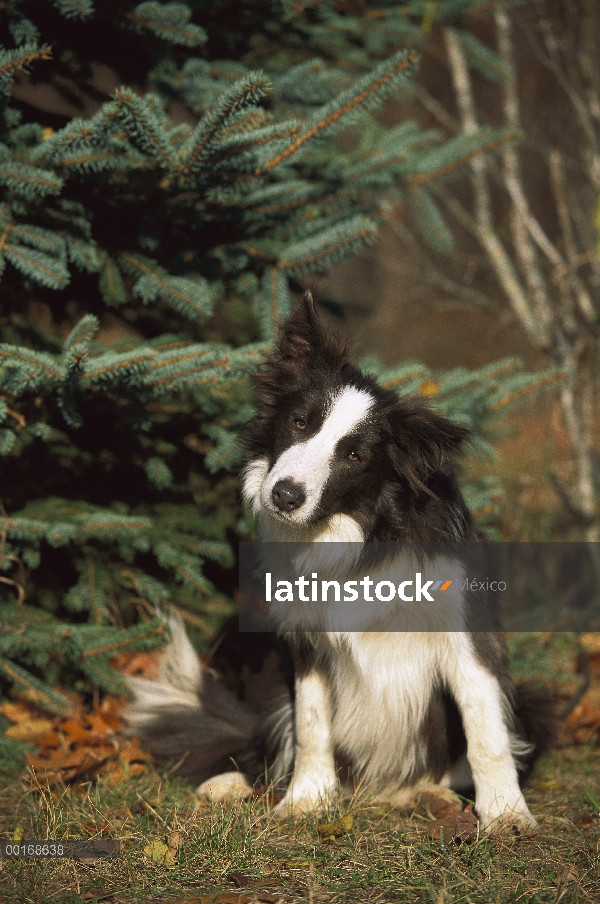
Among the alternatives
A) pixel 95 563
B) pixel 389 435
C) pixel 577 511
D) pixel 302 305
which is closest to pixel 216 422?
pixel 95 563

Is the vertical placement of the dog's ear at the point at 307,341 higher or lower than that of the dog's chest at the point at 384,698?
higher

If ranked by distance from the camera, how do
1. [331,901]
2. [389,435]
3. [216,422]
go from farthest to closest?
[216,422], [389,435], [331,901]

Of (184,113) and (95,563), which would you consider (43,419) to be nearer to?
(95,563)

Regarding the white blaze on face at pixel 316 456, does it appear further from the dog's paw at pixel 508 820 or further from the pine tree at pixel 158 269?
the dog's paw at pixel 508 820

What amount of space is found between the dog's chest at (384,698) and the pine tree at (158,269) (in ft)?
3.00

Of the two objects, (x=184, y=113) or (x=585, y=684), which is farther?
(x=184, y=113)

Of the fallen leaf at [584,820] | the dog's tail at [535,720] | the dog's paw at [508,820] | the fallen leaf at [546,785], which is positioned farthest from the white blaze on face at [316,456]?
the fallen leaf at [546,785]

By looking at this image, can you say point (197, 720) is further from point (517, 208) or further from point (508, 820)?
point (517, 208)

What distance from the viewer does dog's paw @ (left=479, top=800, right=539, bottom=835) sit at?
2514 millimetres

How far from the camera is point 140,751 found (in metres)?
3.43

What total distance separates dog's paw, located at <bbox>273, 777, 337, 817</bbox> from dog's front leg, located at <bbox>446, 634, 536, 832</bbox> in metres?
0.52

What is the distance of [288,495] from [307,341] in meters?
0.68

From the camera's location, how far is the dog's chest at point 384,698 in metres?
2.81

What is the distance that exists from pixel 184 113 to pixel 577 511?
132 inches
